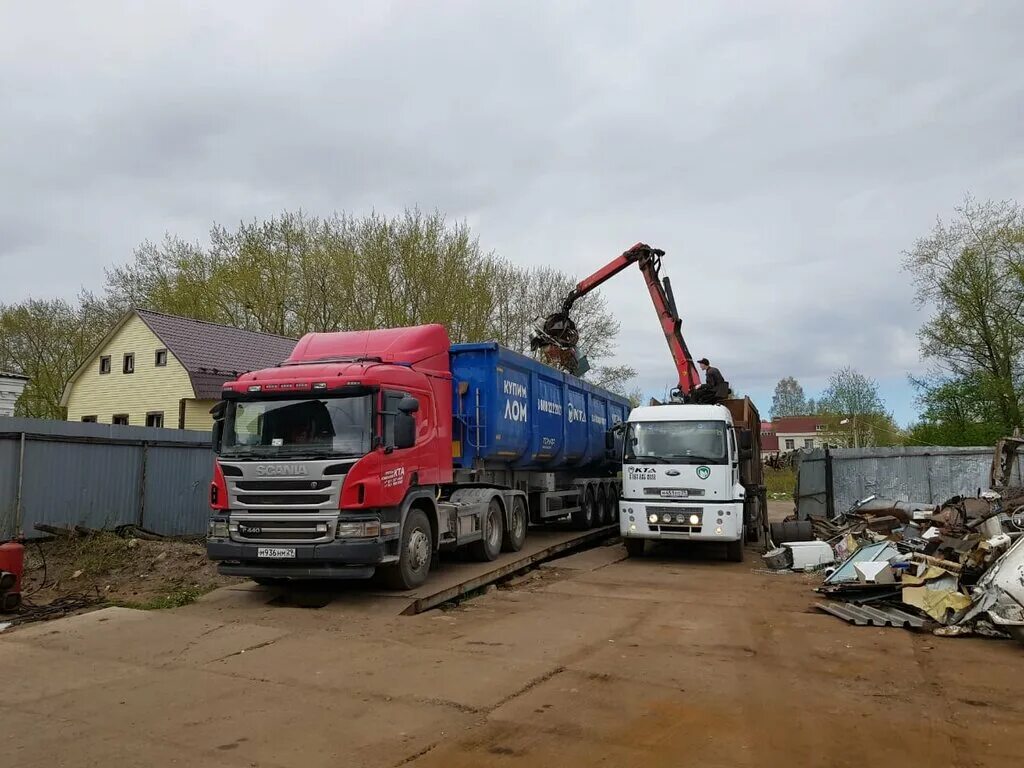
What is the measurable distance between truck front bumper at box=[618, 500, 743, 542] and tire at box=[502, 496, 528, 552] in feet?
5.89

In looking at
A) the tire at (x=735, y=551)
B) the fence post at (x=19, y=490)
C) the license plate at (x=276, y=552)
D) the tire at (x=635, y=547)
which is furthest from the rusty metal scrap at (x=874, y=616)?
the fence post at (x=19, y=490)

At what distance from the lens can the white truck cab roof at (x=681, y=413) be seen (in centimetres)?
1300

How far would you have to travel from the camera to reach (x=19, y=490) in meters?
12.0

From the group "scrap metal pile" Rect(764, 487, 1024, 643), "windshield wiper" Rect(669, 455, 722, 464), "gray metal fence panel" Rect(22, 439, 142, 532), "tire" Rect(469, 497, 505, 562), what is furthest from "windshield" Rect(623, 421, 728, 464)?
"gray metal fence panel" Rect(22, 439, 142, 532)

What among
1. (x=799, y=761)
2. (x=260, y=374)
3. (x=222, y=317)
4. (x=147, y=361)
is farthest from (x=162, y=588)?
(x=222, y=317)

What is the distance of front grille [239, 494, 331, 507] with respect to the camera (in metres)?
8.34

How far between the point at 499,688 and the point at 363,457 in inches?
136

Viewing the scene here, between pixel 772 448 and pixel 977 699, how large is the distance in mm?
99469

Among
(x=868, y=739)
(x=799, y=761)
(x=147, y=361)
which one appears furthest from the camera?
(x=147, y=361)

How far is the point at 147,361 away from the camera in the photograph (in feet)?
87.5

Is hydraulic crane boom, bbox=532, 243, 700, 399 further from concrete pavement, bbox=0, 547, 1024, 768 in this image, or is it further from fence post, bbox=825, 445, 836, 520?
concrete pavement, bbox=0, 547, 1024, 768

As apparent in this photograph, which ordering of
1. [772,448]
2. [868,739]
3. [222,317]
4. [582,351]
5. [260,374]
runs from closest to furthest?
[868,739] < [260,374] < [222,317] < [582,351] < [772,448]

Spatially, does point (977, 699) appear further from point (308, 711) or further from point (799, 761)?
point (308, 711)

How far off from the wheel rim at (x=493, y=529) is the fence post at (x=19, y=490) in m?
7.52
